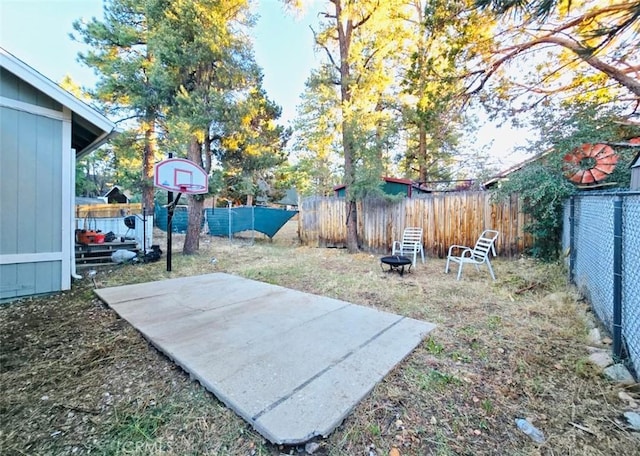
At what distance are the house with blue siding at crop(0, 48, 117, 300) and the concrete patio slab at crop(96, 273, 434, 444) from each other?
908 mm

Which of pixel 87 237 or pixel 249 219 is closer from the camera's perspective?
pixel 87 237

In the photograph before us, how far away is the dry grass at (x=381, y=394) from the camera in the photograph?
142cm

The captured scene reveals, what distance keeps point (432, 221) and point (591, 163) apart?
3.06 m

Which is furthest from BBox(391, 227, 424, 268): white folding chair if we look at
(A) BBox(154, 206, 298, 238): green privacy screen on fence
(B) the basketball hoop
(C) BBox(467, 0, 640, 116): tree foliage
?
(A) BBox(154, 206, 298, 238): green privacy screen on fence

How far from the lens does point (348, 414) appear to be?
1.57 m

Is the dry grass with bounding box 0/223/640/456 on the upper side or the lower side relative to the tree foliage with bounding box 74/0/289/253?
lower

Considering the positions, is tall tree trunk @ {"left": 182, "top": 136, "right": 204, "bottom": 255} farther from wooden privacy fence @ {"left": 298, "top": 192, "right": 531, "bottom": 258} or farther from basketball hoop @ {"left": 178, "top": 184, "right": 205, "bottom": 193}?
wooden privacy fence @ {"left": 298, "top": 192, "right": 531, "bottom": 258}

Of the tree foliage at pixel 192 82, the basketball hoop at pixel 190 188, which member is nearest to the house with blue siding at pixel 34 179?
the basketball hoop at pixel 190 188

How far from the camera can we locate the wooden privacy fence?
6.14 metres

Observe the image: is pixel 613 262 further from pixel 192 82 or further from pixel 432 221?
pixel 192 82

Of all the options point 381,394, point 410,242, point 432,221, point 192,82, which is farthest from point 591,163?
point 192,82

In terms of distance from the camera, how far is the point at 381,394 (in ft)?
5.82

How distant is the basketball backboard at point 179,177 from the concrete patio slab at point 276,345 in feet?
7.93

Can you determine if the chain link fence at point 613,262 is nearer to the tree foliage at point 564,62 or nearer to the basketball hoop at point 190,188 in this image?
the tree foliage at point 564,62
